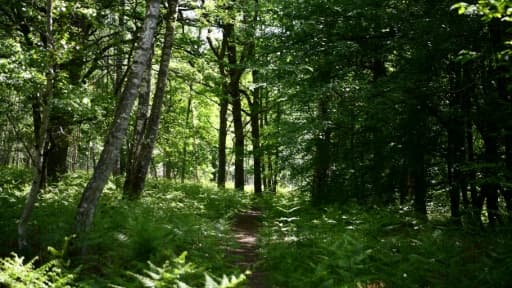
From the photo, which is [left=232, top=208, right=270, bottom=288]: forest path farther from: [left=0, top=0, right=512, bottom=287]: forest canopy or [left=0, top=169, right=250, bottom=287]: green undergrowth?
[left=0, top=0, right=512, bottom=287]: forest canopy

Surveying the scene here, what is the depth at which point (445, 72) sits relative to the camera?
10.7 meters

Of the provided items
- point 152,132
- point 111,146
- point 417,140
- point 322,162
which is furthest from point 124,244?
point 322,162

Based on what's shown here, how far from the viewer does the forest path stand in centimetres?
754

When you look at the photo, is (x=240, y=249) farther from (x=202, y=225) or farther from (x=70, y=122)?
(x=70, y=122)

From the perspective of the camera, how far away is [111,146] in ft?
24.8

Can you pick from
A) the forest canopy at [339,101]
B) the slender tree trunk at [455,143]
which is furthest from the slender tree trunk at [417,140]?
the slender tree trunk at [455,143]

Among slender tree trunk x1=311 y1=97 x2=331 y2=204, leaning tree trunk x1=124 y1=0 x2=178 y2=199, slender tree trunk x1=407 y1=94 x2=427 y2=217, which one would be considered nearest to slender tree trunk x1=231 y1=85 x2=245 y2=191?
slender tree trunk x1=311 y1=97 x2=331 y2=204

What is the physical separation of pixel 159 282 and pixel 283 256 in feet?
13.1

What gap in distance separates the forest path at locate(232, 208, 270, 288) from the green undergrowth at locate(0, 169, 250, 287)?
34 centimetres

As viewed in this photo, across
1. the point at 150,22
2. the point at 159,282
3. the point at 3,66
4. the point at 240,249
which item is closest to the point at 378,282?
the point at 159,282

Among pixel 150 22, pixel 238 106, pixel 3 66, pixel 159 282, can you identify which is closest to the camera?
pixel 159 282

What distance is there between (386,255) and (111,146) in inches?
201

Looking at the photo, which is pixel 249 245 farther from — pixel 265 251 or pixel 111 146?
pixel 111 146

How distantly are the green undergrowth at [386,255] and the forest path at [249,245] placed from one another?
0.23 meters
